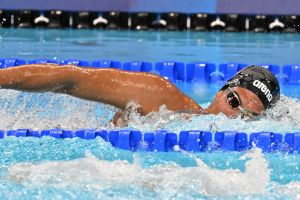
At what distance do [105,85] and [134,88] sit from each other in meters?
0.13

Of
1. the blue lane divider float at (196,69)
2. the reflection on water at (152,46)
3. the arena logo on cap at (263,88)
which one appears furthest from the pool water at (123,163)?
the reflection on water at (152,46)

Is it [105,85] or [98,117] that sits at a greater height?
[105,85]

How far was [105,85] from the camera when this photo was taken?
3238mm

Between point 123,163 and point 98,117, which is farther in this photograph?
point 98,117

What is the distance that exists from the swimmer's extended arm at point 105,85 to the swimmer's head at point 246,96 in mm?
153

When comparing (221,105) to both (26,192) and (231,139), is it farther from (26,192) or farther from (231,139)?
(26,192)

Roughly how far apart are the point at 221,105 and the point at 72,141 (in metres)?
0.72

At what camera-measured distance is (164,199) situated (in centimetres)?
268

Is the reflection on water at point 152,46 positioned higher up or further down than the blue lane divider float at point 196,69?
further down

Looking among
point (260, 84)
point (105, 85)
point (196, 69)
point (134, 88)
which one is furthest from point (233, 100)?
point (196, 69)

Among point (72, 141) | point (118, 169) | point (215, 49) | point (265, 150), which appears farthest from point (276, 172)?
point (215, 49)

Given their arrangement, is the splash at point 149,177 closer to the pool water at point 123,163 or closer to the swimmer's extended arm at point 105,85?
the pool water at point 123,163

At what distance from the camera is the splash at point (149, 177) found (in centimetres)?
279

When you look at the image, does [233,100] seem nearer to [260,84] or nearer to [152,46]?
[260,84]
